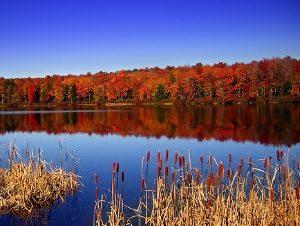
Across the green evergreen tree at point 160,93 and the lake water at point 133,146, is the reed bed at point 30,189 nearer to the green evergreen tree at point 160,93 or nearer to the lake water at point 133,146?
the lake water at point 133,146

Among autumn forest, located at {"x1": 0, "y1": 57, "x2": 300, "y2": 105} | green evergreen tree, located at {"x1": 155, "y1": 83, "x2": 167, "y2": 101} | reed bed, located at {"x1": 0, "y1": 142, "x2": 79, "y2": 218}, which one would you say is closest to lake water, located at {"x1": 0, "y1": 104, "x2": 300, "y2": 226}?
reed bed, located at {"x1": 0, "y1": 142, "x2": 79, "y2": 218}

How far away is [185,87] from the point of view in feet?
298

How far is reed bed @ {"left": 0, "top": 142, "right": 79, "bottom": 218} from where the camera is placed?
35.0 feet

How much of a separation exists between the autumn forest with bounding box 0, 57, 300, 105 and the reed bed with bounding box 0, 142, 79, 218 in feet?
237

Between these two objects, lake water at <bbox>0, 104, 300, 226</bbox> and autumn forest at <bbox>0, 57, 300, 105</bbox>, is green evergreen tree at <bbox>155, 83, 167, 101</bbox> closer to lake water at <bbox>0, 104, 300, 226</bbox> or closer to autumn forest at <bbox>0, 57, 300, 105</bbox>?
autumn forest at <bbox>0, 57, 300, 105</bbox>

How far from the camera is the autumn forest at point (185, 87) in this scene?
83.8 m

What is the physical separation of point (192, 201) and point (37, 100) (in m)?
114

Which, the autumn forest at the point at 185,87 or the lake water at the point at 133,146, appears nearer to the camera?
the lake water at the point at 133,146

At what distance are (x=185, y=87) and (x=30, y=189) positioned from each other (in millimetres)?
80844

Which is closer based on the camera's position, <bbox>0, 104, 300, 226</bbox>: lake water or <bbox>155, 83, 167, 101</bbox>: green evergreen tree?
<bbox>0, 104, 300, 226</bbox>: lake water

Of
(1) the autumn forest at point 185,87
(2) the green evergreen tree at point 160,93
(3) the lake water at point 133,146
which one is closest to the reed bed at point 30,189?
(3) the lake water at point 133,146

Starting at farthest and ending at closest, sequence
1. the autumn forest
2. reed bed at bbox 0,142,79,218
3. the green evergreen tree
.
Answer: the green evergreen tree → the autumn forest → reed bed at bbox 0,142,79,218

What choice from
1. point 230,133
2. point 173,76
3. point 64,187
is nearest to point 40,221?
point 64,187

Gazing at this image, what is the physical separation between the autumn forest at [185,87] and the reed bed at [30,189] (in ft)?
237
